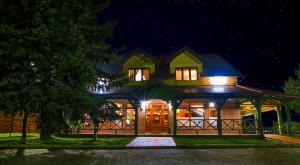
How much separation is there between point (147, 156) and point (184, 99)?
10273 millimetres

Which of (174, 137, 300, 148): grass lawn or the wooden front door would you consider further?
the wooden front door

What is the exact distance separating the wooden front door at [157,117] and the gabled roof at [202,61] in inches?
117

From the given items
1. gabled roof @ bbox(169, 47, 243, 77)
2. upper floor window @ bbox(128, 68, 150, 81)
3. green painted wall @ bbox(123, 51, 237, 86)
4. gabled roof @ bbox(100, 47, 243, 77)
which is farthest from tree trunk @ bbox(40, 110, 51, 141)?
gabled roof @ bbox(169, 47, 243, 77)

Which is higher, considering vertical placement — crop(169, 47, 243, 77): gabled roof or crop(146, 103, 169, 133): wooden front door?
crop(169, 47, 243, 77): gabled roof

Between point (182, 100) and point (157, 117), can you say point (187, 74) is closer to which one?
point (157, 117)

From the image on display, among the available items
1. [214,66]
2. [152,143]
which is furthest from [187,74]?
[152,143]

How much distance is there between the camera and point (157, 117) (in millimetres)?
22625

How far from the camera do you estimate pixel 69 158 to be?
381 inches

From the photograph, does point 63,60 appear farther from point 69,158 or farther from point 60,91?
point 69,158

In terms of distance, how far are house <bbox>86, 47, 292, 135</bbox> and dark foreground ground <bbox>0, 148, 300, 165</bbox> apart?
300 inches

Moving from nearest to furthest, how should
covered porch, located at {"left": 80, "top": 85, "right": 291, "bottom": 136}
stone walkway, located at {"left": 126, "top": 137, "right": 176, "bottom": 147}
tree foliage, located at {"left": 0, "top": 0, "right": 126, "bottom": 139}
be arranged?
tree foliage, located at {"left": 0, "top": 0, "right": 126, "bottom": 139}
stone walkway, located at {"left": 126, "top": 137, "right": 176, "bottom": 147}
covered porch, located at {"left": 80, "top": 85, "right": 291, "bottom": 136}

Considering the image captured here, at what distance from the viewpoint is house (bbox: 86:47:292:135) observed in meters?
19.1

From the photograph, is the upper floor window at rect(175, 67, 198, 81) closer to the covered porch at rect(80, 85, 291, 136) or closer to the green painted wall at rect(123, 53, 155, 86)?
the covered porch at rect(80, 85, 291, 136)

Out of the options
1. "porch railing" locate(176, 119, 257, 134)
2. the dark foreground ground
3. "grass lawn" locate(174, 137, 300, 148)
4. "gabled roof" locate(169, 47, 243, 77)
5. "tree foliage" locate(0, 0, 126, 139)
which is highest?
"gabled roof" locate(169, 47, 243, 77)
